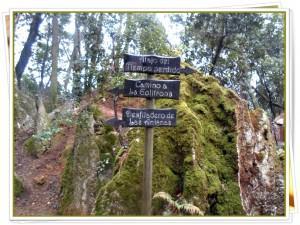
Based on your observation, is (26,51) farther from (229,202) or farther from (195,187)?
(229,202)

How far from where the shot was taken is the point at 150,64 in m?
4.67

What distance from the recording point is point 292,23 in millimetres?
4512

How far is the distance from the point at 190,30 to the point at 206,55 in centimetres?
92

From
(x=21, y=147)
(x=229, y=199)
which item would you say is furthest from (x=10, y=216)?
(x=229, y=199)

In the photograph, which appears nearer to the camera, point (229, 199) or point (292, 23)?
point (292, 23)

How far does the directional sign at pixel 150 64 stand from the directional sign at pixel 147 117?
52 centimetres

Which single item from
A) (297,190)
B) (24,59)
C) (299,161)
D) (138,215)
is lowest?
(138,215)

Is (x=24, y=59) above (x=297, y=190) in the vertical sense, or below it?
above

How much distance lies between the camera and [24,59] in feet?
20.3

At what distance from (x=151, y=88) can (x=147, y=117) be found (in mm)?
383

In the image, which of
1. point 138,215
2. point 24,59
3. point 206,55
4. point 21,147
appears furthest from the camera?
point 206,55

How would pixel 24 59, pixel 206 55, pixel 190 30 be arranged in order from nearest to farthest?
pixel 24 59 < pixel 190 30 < pixel 206 55

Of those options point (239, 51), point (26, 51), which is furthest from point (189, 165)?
point (26, 51)

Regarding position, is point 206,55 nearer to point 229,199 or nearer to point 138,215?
point 229,199
